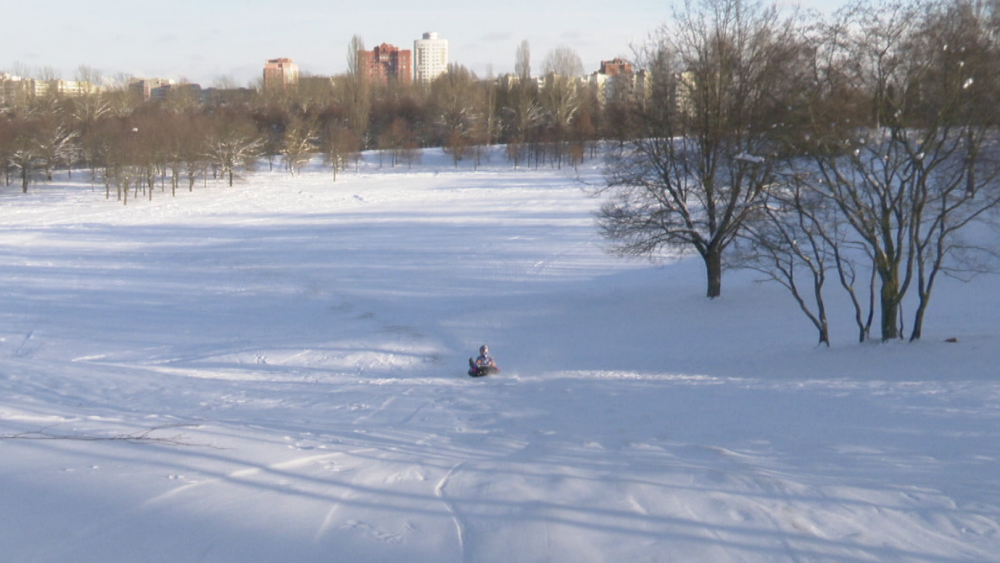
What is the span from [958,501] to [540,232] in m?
30.0

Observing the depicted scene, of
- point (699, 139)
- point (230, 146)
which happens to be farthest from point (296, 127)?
point (699, 139)

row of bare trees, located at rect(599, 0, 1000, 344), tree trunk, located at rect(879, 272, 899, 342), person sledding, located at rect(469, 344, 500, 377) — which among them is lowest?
person sledding, located at rect(469, 344, 500, 377)

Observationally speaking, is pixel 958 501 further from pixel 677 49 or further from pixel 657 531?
pixel 677 49

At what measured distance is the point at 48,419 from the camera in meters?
8.79

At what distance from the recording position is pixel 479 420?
977 cm

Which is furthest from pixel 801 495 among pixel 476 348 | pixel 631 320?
pixel 631 320

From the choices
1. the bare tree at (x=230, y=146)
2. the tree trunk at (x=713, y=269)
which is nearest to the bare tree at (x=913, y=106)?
the tree trunk at (x=713, y=269)

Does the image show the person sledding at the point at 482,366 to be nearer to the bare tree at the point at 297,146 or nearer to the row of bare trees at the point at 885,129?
the row of bare trees at the point at 885,129

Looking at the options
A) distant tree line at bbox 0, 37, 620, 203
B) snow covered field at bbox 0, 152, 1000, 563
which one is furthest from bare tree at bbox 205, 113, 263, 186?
snow covered field at bbox 0, 152, 1000, 563

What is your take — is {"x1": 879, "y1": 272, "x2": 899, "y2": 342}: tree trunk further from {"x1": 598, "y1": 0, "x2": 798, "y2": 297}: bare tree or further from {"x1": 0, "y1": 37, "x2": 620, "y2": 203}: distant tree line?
{"x1": 0, "y1": 37, "x2": 620, "y2": 203}: distant tree line

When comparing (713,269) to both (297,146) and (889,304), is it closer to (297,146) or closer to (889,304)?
(889,304)

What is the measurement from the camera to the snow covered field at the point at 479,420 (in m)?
5.08

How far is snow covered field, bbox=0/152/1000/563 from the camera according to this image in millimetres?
5082

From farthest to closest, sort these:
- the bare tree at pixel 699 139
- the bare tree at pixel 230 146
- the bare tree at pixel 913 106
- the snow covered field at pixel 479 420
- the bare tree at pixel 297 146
Answer: the bare tree at pixel 297 146 < the bare tree at pixel 230 146 < the bare tree at pixel 699 139 < the bare tree at pixel 913 106 < the snow covered field at pixel 479 420
